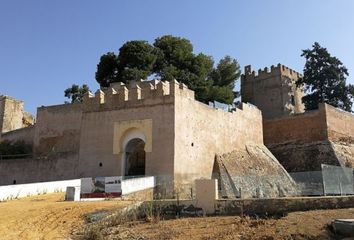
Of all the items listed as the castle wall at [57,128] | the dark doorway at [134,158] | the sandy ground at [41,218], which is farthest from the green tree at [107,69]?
the sandy ground at [41,218]

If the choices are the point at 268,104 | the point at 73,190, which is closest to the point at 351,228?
the point at 73,190

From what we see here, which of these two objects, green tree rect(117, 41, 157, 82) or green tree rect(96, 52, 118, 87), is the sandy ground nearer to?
green tree rect(117, 41, 157, 82)

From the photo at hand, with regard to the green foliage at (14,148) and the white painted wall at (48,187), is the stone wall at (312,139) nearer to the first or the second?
the white painted wall at (48,187)

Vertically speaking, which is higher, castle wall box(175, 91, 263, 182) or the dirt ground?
castle wall box(175, 91, 263, 182)

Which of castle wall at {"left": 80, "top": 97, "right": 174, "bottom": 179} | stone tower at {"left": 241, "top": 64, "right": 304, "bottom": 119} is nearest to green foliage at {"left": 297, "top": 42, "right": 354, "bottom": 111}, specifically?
stone tower at {"left": 241, "top": 64, "right": 304, "bottom": 119}

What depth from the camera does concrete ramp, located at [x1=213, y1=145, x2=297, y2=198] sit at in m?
20.8

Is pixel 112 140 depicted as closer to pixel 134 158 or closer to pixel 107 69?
pixel 134 158

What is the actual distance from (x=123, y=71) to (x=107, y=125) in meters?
11.8

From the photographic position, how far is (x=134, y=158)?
25.6 m

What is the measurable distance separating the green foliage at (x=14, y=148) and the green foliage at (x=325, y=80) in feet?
86.1

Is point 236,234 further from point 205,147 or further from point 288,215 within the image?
point 205,147

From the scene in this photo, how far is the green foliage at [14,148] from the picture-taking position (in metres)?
35.2

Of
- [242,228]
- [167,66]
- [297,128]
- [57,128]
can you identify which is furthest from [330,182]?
[57,128]

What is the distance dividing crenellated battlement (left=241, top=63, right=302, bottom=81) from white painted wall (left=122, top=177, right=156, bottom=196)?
2703 centimetres
